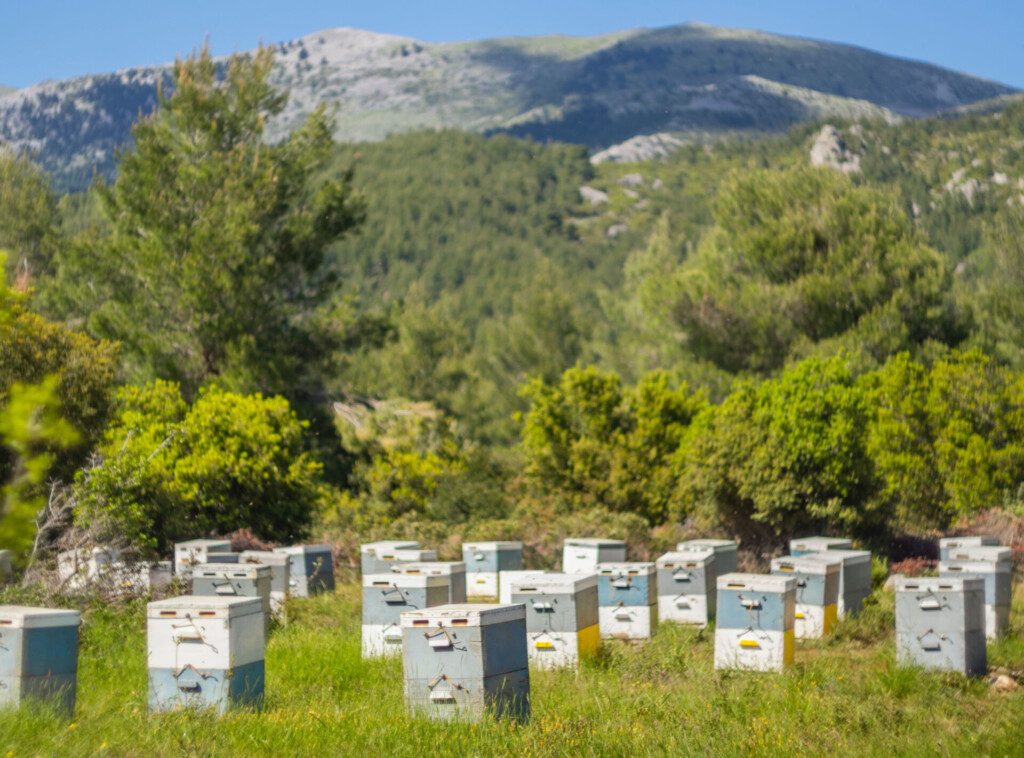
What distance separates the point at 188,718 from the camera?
374 inches

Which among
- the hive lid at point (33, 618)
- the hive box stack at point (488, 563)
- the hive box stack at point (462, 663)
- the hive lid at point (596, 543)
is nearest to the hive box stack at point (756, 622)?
the hive box stack at point (462, 663)

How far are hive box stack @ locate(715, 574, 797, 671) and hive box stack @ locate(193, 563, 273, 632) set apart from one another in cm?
557

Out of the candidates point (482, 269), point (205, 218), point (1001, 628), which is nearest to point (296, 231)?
point (205, 218)

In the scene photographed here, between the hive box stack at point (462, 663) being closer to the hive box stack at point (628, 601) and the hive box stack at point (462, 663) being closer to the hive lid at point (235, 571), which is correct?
the hive lid at point (235, 571)

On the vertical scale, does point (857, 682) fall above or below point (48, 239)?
below

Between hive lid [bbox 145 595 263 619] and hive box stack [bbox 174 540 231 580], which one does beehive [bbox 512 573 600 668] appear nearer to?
hive lid [bbox 145 595 263 619]

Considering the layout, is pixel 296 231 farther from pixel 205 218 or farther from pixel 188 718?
pixel 188 718

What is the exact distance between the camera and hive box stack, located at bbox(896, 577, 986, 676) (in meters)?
12.9

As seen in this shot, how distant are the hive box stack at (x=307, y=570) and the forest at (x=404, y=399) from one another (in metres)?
2.39

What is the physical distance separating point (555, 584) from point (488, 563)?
6.60 meters

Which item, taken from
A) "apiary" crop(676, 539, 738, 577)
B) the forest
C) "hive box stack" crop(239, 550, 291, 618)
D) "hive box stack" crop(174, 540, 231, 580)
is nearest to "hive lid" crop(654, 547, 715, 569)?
"apiary" crop(676, 539, 738, 577)

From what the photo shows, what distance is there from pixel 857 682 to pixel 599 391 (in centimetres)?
1861

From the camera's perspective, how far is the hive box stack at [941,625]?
1294 cm

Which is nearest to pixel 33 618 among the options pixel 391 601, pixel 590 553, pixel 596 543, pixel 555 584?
pixel 391 601
